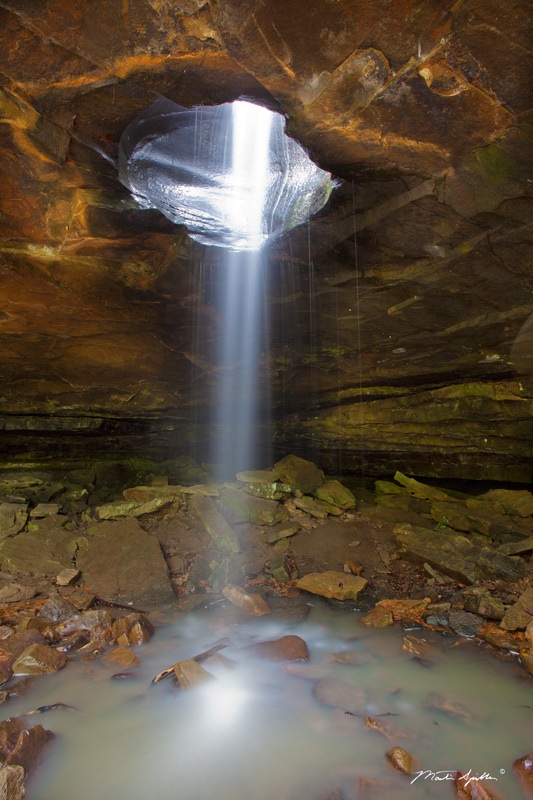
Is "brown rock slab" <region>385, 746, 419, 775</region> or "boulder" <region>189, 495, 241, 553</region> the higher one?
"boulder" <region>189, 495, 241, 553</region>

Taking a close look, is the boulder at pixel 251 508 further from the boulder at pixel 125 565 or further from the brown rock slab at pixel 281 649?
the brown rock slab at pixel 281 649

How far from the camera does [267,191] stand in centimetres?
479

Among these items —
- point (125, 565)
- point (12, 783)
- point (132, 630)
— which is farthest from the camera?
point (125, 565)

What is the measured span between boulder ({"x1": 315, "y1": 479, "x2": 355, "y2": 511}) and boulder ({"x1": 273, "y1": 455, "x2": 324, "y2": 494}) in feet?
0.80

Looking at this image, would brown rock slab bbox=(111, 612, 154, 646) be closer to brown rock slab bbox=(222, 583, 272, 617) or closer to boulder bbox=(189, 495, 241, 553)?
brown rock slab bbox=(222, 583, 272, 617)

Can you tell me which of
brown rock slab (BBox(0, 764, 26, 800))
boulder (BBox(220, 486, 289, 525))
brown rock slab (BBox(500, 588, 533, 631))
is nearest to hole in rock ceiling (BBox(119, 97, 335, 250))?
brown rock slab (BBox(0, 764, 26, 800))

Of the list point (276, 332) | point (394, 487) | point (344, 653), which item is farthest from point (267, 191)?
point (394, 487)

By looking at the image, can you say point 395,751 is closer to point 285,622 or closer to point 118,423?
point 285,622

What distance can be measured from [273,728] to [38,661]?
243 cm

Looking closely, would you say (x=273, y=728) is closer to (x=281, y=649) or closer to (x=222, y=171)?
(x=281, y=649)

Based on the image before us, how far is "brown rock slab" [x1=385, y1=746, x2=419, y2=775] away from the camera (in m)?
2.86

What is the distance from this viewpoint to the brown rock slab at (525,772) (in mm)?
2709

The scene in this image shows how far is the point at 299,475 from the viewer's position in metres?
10.6

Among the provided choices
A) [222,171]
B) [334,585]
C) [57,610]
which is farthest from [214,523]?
[222,171]
